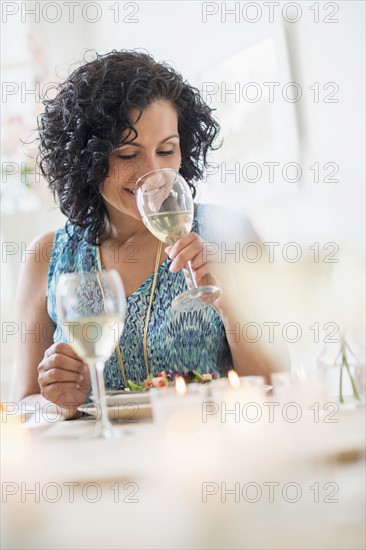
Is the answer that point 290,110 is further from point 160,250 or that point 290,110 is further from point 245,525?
point 245,525

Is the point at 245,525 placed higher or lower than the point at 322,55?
lower

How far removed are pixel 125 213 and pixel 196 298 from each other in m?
0.62

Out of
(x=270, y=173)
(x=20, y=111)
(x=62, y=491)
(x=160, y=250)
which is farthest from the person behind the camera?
(x=20, y=111)

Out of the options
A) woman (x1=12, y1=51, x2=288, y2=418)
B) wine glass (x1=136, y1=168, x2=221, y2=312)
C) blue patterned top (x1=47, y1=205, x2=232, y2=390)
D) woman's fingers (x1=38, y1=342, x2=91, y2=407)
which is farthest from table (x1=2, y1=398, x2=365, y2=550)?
blue patterned top (x1=47, y1=205, x2=232, y2=390)

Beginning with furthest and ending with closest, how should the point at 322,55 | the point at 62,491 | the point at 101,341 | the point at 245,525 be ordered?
1. the point at 322,55
2. the point at 101,341
3. the point at 62,491
4. the point at 245,525

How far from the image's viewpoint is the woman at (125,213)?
4.77 ft

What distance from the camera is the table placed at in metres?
0.43

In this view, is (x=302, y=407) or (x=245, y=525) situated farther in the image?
(x=302, y=407)

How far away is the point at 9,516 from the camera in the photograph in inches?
19.1

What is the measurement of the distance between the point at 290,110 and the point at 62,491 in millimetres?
2128

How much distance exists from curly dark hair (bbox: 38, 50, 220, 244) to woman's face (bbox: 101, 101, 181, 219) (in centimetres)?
2

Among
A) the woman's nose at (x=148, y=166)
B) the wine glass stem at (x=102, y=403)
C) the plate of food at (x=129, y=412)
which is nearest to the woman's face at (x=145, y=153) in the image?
the woman's nose at (x=148, y=166)

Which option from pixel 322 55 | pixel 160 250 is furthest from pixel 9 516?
pixel 322 55

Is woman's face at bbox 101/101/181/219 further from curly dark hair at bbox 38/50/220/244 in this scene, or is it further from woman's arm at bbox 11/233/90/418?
woman's arm at bbox 11/233/90/418
